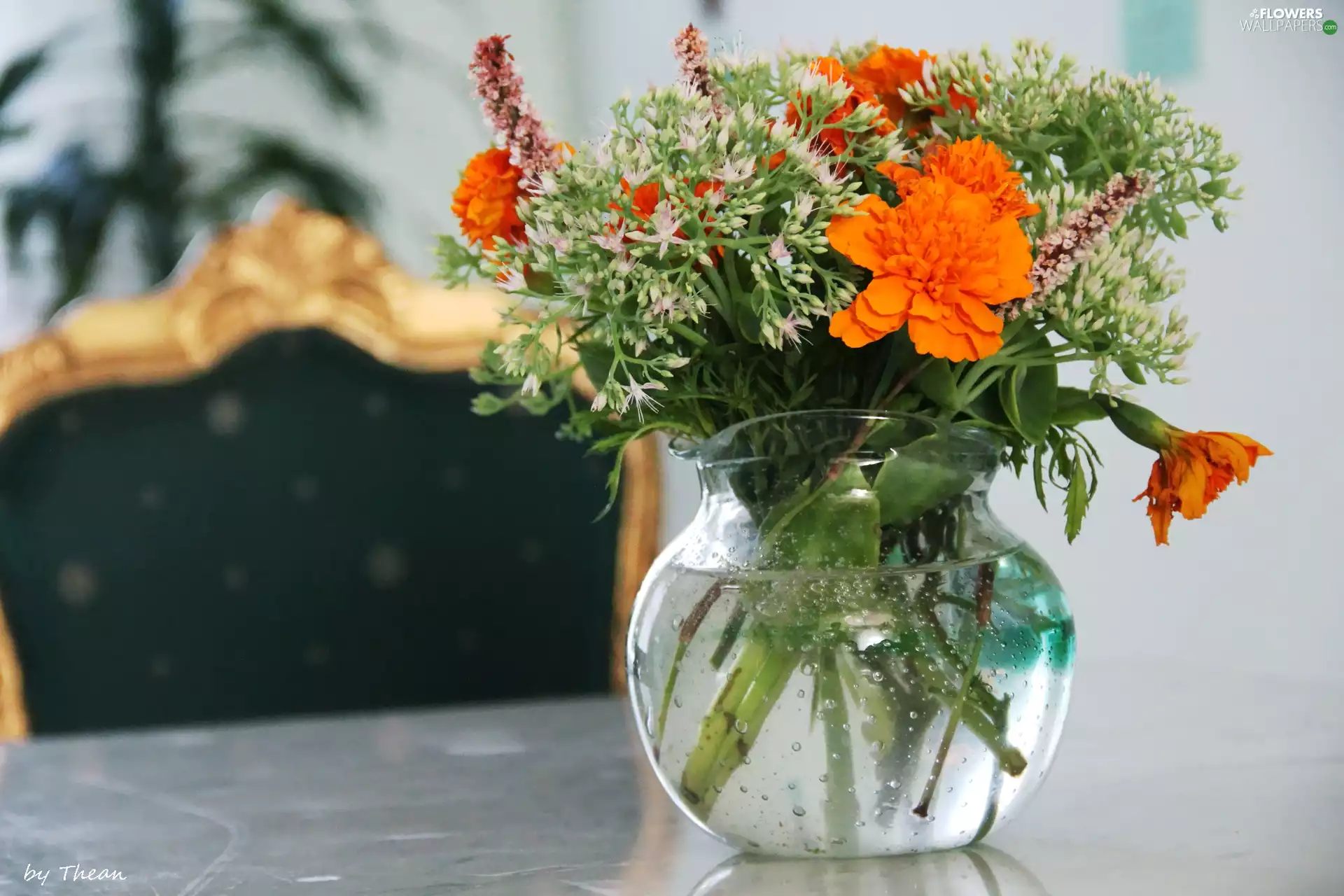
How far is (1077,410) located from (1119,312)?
1.8 inches

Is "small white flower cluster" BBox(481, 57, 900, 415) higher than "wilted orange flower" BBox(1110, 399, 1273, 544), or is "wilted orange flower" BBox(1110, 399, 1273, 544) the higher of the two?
"small white flower cluster" BBox(481, 57, 900, 415)

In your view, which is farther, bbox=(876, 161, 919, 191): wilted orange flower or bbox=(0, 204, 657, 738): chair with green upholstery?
bbox=(0, 204, 657, 738): chair with green upholstery

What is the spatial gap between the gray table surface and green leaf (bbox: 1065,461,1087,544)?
124 millimetres

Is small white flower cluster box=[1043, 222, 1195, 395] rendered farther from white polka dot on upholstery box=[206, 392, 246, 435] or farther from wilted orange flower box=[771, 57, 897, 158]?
white polka dot on upholstery box=[206, 392, 246, 435]

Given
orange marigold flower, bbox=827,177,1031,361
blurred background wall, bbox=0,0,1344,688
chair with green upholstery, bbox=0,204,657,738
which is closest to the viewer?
orange marigold flower, bbox=827,177,1031,361

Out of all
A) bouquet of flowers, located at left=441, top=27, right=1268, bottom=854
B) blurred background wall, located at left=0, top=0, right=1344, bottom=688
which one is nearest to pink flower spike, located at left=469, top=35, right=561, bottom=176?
bouquet of flowers, located at left=441, top=27, right=1268, bottom=854

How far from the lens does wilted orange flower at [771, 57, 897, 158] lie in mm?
392

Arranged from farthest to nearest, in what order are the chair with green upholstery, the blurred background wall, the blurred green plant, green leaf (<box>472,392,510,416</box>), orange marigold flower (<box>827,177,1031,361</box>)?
the blurred green plant
the chair with green upholstery
the blurred background wall
green leaf (<box>472,392,510,416</box>)
orange marigold flower (<box>827,177,1031,361</box>)

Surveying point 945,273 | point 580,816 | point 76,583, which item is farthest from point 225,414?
point 945,273

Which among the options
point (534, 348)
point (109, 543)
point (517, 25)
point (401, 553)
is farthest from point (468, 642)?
point (534, 348)

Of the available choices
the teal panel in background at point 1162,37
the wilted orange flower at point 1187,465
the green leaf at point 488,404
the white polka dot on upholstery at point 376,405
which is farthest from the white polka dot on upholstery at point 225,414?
the wilted orange flower at point 1187,465

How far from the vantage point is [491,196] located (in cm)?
41

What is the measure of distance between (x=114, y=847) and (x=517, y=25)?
1.28m

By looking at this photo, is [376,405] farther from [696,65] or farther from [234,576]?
[696,65]
